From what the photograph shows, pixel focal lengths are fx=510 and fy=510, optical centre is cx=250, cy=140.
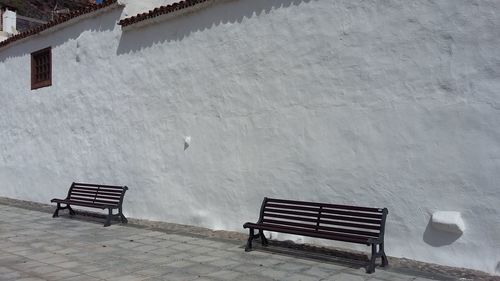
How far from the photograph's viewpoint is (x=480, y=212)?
5.23 m

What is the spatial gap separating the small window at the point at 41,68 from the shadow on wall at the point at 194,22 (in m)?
2.75

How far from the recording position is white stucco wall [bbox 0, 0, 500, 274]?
536cm

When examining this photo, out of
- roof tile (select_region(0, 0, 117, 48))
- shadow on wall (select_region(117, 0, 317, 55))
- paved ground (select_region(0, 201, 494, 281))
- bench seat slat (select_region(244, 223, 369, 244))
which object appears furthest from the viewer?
roof tile (select_region(0, 0, 117, 48))

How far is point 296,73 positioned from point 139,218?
397 centimetres

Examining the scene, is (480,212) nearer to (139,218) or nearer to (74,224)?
(139,218)

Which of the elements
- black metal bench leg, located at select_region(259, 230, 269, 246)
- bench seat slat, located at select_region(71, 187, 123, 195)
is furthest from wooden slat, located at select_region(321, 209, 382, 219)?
bench seat slat, located at select_region(71, 187, 123, 195)

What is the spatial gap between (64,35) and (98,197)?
4.00m

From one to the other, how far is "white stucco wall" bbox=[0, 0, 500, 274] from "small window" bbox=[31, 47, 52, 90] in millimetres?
916

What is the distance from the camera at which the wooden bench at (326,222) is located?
5.50 m

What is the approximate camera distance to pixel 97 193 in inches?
357

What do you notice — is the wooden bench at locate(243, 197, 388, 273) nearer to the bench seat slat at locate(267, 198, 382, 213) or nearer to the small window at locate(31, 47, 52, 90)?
the bench seat slat at locate(267, 198, 382, 213)

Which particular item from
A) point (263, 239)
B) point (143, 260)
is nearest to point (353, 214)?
point (263, 239)

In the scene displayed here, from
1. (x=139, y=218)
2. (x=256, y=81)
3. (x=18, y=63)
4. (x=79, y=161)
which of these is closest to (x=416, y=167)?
(x=256, y=81)

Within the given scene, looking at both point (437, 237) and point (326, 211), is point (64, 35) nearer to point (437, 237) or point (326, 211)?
point (326, 211)
